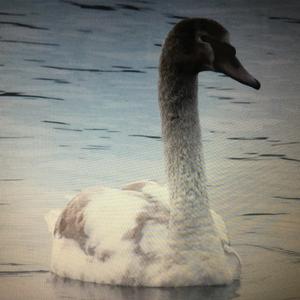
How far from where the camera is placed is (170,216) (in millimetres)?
2773

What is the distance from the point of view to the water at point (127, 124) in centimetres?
287

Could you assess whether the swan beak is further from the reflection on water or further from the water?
the reflection on water

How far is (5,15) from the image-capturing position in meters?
2.89

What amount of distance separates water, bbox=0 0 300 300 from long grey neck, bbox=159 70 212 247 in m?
0.06

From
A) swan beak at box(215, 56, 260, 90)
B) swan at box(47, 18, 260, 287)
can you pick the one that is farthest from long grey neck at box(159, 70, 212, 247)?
swan beak at box(215, 56, 260, 90)

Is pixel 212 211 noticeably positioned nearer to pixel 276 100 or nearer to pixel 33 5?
pixel 276 100

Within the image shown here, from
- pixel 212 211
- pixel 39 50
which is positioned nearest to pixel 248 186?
pixel 212 211

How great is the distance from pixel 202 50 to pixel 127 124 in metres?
0.32

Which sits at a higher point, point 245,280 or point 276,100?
point 276,100

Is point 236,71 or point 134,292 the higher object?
point 236,71

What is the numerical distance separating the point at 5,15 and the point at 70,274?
0.73 meters

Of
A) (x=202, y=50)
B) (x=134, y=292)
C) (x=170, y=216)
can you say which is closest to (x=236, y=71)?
(x=202, y=50)

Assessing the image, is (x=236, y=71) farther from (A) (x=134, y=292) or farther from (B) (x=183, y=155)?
(A) (x=134, y=292)

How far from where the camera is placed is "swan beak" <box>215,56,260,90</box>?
269cm
